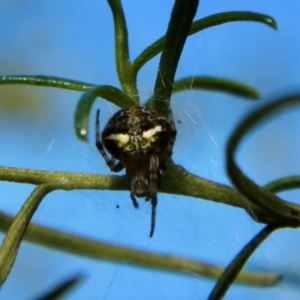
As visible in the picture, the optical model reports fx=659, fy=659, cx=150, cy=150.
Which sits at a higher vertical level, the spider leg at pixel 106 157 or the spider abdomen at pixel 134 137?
the spider abdomen at pixel 134 137

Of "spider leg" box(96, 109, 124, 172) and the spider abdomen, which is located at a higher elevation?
the spider abdomen

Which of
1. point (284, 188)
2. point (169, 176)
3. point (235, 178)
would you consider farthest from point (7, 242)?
point (284, 188)

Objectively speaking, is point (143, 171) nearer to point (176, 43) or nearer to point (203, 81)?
point (203, 81)

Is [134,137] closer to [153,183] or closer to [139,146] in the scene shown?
[139,146]

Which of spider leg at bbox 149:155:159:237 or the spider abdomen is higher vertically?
the spider abdomen

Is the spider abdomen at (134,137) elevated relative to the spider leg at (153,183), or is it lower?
elevated

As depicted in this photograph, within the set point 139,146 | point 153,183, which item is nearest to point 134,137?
point 139,146
